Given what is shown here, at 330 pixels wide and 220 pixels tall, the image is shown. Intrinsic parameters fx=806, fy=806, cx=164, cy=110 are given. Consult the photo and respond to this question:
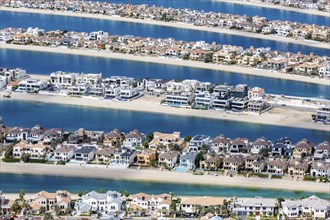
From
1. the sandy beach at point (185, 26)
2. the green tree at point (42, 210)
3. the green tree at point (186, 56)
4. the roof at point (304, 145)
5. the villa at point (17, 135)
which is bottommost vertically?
the green tree at point (42, 210)

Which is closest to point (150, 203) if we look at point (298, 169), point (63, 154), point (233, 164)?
point (233, 164)

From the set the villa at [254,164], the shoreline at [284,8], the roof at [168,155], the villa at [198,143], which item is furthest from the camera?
the shoreline at [284,8]

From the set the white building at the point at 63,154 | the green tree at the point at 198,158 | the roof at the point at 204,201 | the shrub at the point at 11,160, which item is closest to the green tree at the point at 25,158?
the shrub at the point at 11,160

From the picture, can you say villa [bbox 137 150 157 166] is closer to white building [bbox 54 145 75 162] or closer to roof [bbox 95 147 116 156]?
roof [bbox 95 147 116 156]

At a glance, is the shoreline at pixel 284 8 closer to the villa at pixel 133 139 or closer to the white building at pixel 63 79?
the white building at pixel 63 79

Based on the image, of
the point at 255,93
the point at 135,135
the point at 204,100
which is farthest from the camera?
the point at 255,93

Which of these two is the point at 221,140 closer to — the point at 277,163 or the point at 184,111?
the point at 277,163
